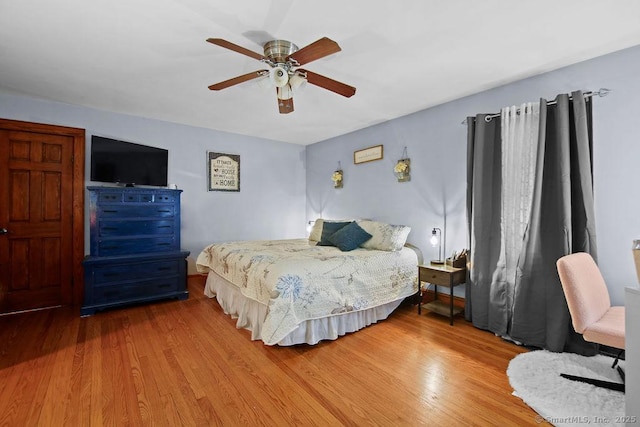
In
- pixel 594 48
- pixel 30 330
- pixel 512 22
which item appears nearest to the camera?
pixel 512 22

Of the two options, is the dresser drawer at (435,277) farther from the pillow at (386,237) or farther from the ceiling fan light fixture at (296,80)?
the ceiling fan light fixture at (296,80)

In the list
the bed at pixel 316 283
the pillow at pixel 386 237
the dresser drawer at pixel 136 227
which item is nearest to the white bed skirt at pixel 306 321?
the bed at pixel 316 283

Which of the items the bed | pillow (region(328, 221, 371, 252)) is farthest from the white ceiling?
the bed

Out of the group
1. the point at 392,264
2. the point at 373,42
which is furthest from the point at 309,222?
the point at 373,42

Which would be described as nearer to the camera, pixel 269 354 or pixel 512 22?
pixel 512 22

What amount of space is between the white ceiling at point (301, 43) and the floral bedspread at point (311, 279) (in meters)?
1.78

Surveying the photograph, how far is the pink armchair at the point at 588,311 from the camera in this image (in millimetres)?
1739

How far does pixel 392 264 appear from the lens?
318cm

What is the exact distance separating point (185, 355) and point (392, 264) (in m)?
2.11

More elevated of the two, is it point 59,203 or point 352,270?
point 59,203

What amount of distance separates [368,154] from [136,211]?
3.23 m

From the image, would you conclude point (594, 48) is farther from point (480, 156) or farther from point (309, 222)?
point (309, 222)

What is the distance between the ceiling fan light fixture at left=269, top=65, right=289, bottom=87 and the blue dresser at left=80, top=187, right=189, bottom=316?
227 centimetres

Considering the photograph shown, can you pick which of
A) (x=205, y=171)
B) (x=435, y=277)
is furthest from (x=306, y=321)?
(x=205, y=171)
